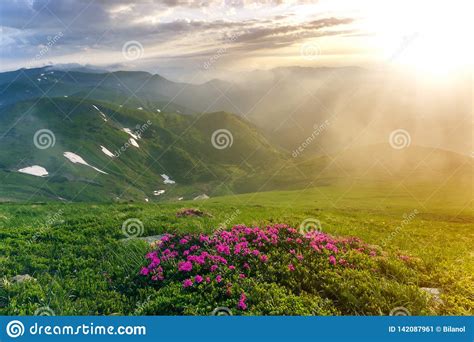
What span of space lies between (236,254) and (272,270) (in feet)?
4.32

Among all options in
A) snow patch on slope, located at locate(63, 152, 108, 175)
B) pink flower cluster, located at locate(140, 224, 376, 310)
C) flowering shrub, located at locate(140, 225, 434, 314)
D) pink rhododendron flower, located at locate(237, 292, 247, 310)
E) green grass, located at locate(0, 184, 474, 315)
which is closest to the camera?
pink rhododendron flower, located at locate(237, 292, 247, 310)

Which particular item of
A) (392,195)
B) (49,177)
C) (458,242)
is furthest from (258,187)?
(458,242)

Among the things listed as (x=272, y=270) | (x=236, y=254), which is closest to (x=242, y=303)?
(x=272, y=270)

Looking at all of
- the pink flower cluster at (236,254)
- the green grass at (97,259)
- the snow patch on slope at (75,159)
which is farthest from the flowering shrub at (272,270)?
the snow patch on slope at (75,159)

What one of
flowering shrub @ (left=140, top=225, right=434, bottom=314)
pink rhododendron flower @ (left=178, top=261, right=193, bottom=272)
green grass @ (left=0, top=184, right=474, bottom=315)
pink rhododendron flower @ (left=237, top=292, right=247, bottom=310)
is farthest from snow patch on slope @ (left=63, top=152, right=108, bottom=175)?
pink rhododendron flower @ (left=237, top=292, right=247, bottom=310)

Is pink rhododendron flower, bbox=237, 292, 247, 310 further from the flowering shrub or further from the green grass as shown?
the green grass

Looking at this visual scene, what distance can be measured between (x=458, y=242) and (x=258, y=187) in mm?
172753

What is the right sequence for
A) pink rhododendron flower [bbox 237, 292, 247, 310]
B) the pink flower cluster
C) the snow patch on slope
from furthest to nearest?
the snow patch on slope < the pink flower cluster < pink rhododendron flower [bbox 237, 292, 247, 310]

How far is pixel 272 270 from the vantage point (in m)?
11.6

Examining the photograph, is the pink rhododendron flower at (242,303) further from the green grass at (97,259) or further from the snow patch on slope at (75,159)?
the snow patch on slope at (75,159)

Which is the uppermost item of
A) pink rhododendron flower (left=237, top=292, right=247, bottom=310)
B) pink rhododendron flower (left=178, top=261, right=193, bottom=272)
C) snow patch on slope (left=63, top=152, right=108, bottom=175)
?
snow patch on slope (left=63, top=152, right=108, bottom=175)

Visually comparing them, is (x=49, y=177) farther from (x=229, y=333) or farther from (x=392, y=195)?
(x=229, y=333)

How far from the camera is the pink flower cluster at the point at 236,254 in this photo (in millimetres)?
11547

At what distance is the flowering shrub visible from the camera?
10844mm
